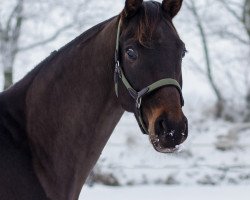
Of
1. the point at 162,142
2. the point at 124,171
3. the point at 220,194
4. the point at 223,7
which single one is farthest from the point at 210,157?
the point at 162,142

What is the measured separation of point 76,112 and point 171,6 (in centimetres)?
77

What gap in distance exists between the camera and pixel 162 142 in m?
2.69

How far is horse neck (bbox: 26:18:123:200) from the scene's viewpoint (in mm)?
3047

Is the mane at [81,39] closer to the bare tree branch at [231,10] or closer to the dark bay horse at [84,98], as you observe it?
the dark bay horse at [84,98]

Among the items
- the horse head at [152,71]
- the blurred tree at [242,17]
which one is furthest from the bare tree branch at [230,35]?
the horse head at [152,71]

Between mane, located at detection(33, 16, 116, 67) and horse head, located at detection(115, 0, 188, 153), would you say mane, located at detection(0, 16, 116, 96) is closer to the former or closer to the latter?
mane, located at detection(33, 16, 116, 67)

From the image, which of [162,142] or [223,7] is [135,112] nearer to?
[162,142]

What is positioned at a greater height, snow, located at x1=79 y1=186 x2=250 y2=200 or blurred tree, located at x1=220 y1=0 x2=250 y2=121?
snow, located at x1=79 y1=186 x2=250 y2=200

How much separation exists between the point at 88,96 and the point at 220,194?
18.1 feet

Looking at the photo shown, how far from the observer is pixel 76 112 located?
10.1 feet

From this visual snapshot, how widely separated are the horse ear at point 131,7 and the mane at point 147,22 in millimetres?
28

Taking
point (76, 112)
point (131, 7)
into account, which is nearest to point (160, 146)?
point (76, 112)

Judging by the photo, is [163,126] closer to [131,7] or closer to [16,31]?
[131,7]

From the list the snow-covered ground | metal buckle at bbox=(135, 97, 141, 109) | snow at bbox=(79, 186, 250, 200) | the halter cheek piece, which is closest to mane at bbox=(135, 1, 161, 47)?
the halter cheek piece
